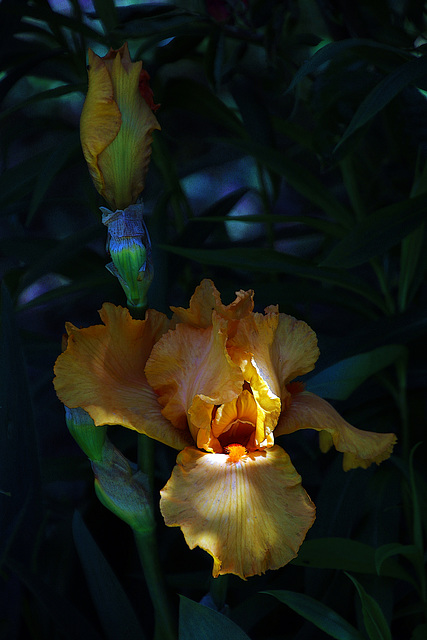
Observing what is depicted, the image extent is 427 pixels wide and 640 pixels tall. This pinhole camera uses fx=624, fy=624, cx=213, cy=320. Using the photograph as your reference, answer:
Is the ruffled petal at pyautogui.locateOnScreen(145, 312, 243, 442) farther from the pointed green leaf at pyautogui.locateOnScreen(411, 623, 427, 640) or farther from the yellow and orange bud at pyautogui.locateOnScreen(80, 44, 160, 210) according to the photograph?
the pointed green leaf at pyautogui.locateOnScreen(411, 623, 427, 640)

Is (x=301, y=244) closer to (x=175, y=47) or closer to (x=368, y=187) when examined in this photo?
(x=368, y=187)

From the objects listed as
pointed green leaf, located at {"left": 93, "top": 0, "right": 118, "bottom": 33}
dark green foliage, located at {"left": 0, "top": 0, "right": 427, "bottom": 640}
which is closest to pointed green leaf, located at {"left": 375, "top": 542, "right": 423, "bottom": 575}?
dark green foliage, located at {"left": 0, "top": 0, "right": 427, "bottom": 640}

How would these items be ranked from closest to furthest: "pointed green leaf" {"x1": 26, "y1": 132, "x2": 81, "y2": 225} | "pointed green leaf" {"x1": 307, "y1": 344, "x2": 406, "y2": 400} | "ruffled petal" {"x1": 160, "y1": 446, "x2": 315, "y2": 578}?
"ruffled petal" {"x1": 160, "y1": 446, "x2": 315, "y2": 578}
"pointed green leaf" {"x1": 307, "y1": 344, "x2": 406, "y2": 400}
"pointed green leaf" {"x1": 26, "y1": 132, "x2": 81, "y2": 225}

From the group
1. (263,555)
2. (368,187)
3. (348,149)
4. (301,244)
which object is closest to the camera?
(263,555)

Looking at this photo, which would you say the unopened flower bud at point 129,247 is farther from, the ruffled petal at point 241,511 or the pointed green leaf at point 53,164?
the pointed green leaf at point 53,164

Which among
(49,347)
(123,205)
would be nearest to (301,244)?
(49,347)

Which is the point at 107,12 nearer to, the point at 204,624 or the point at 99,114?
the point at 99,114
